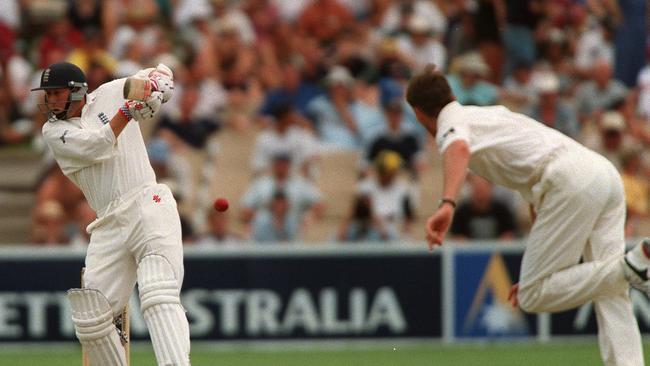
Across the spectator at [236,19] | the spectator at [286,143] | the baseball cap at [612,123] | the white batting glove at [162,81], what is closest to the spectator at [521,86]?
the baseball cap at [612,123]

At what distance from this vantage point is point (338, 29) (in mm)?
15469

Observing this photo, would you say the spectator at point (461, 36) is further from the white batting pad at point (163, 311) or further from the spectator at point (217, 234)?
the white batting pad at point (163, 311)

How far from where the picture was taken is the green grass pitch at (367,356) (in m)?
11.1

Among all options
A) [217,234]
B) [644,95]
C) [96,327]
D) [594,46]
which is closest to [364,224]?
[217,234]

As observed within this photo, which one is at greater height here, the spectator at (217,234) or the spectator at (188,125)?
the spectator at (188,125)

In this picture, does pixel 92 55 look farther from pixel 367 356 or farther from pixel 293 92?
pixel 367 356

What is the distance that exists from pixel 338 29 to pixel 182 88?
2.08 metres

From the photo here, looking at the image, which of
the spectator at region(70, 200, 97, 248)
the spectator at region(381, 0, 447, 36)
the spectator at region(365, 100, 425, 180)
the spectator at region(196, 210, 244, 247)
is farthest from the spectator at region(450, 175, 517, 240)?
the spectator at region(70, 200, 97, 248)

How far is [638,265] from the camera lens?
7.28 metres

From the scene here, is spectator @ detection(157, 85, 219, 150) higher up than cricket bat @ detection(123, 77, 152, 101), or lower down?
lower down

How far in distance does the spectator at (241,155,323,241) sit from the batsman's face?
5.40 m

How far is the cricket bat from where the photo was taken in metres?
7.57

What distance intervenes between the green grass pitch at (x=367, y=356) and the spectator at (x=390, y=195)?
4.89 ft

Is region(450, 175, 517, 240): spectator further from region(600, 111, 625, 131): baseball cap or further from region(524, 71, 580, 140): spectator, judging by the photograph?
region(524, 71, 580, 140): spectator
